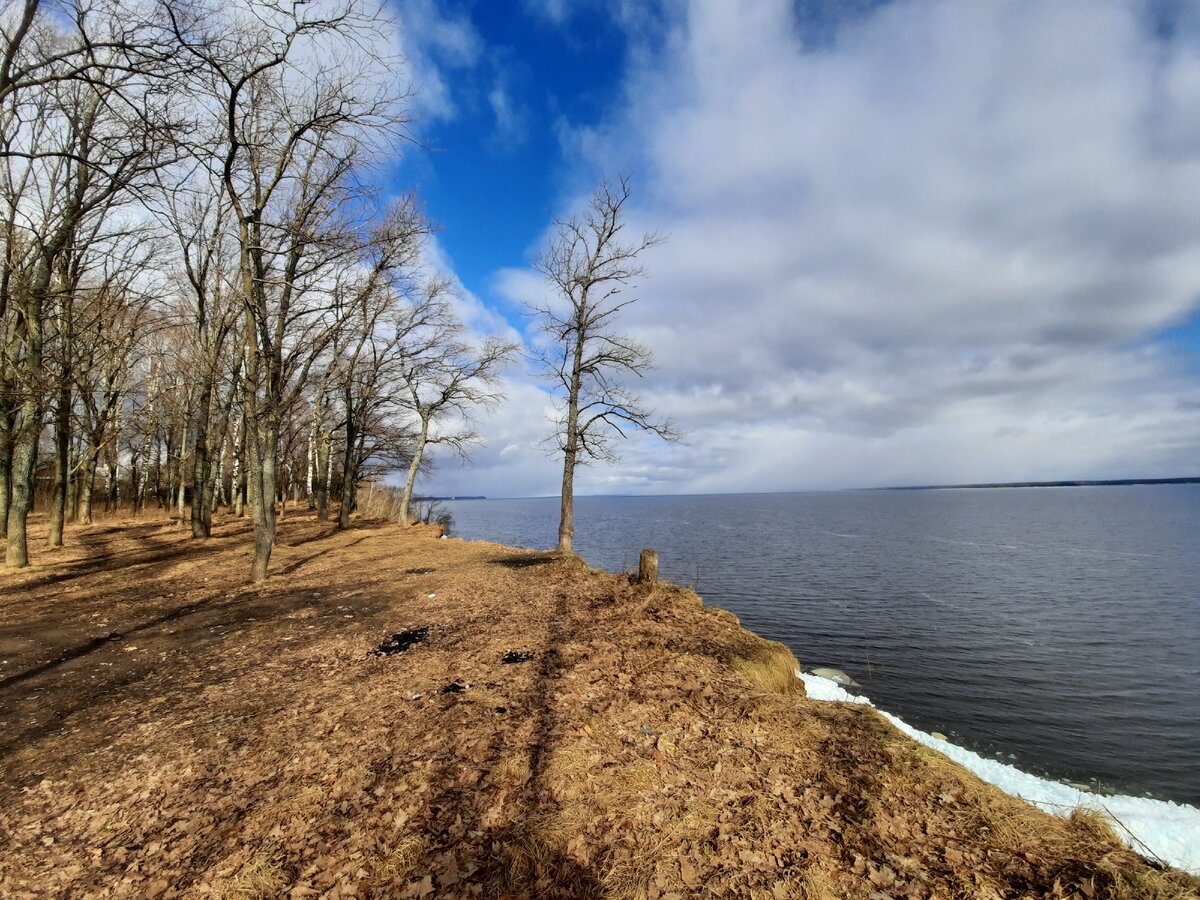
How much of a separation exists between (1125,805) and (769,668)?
27.8ft

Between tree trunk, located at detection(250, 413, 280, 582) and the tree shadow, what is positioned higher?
tree trunk, located at detection(250, 413, 280, 582)

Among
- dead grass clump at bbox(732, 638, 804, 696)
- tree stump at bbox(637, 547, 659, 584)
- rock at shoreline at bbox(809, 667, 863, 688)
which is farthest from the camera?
rock at shoreline at bbox(809, 667, 863, 688)

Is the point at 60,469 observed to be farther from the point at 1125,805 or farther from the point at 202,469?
the point at 1125,805

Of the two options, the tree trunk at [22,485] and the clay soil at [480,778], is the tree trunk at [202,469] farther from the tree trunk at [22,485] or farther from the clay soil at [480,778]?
the clay soil at [480,778]

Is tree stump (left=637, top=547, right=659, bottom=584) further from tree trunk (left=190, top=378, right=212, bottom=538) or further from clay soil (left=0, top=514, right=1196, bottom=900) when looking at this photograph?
tree trunk (left=190, top=378, right=212, bottom=538)

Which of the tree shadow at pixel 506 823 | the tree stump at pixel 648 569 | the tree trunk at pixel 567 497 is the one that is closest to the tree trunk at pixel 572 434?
the tree trunk at pixel 567 497

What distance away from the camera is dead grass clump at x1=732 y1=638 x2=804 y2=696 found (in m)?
7.18

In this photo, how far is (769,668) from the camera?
7.54m

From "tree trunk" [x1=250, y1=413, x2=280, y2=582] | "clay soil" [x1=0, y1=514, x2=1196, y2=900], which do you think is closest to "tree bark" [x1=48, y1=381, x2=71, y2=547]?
"tree trunk" [x1=250, y1=413, x2=280, y2=582]

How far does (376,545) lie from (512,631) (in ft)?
39.2

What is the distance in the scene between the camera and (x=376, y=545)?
60.5 feet

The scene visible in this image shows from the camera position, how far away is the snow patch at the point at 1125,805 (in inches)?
324

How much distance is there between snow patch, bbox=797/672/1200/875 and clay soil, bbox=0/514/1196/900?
11.0ft

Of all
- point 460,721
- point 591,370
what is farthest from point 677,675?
point 591,370
